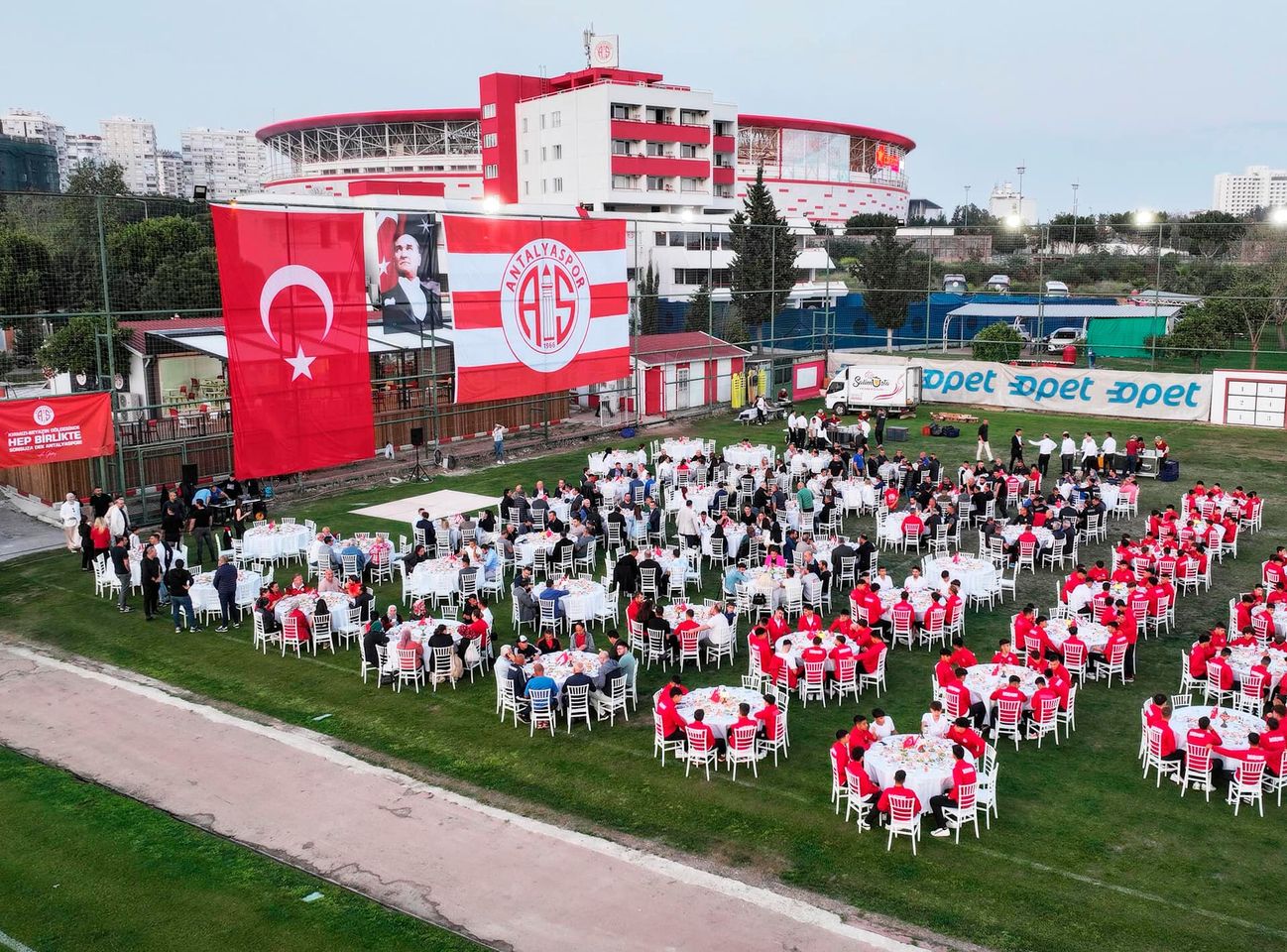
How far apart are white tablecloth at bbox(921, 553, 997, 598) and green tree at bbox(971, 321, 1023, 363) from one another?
29556mm

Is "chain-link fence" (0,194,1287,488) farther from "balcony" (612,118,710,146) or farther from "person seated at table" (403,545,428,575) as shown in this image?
"balcony" (612,118,710,146)

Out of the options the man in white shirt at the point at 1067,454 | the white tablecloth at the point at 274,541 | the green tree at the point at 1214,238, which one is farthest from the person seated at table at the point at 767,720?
the green tree at the point at 1214,238

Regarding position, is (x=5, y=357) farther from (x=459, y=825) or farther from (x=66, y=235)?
(x=459, y=825)

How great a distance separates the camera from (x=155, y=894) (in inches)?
410

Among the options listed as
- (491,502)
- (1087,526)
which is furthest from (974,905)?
(491,502)

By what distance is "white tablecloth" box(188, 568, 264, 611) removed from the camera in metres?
18.9

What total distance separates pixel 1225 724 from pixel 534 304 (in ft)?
80.5

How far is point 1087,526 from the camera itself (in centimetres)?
2262

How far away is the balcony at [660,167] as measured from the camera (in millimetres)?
75562

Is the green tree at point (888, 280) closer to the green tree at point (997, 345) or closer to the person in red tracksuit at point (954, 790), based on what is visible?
the green tree at point (997, 345)

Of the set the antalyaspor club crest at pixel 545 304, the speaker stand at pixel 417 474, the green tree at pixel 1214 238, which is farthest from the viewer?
the green tree at pixel 1214 238

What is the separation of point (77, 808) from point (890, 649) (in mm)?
11632

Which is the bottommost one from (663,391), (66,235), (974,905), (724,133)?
(974,905)

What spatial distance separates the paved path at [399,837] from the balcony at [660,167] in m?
65.2
